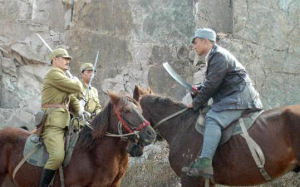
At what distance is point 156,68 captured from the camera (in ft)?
33.9

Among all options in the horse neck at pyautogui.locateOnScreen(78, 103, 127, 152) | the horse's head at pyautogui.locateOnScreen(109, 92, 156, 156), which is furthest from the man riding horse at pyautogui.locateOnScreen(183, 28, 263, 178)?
the horse neck at pyautogui.locateOnScreen(78, 103, 127, 152)

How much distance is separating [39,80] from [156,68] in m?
2.64

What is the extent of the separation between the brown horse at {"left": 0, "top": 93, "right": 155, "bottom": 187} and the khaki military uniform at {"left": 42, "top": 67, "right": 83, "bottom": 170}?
0.83 ft

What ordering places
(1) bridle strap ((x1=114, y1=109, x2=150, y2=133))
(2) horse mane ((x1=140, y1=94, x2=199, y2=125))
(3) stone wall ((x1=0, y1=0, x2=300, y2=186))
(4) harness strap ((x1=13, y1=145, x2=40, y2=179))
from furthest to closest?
(3) stone wall ((x1=0, y1=0, x2=300, y2=186)), (4) harness strap ((x1=13, y1=145, x2=40, y2=179)), (2) horse mane ((x1=140, y1=94, x2=199, y2=125)), (1) bridle strap ((x1=114, y1=109, x2=150, y2=133))

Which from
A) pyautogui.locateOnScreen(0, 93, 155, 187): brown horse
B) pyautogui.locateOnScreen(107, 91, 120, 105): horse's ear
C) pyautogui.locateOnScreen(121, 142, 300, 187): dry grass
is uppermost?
pyautogui.locateOnScreen(107, 91, 120, 105): horse's ear

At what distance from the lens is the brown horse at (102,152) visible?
6125 mm

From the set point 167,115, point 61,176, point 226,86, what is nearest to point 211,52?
point 226,86

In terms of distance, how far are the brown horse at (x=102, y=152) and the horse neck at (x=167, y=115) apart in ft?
0.60

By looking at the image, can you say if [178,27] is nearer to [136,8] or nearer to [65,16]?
[136,8]

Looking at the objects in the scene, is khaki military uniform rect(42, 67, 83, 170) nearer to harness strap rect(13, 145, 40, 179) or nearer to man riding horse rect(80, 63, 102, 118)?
harness strap rect(13, 145, 40, 179)

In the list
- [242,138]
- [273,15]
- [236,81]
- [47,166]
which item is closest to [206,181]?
[242,138]

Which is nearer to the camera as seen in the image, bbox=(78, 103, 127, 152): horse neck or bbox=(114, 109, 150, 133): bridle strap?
bbox=(114, 109, 150, 133): bridle strap

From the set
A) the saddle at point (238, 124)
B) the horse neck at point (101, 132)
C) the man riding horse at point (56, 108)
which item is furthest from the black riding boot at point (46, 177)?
the saddle at point (238, 124)

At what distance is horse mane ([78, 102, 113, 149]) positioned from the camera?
6.32 meters
